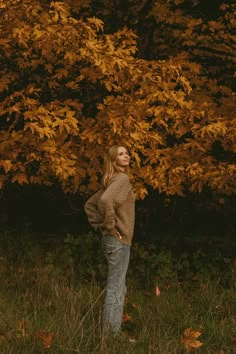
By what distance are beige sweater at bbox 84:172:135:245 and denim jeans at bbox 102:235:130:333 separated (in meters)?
0.07

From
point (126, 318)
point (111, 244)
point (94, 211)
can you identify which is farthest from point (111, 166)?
point (126, 318)

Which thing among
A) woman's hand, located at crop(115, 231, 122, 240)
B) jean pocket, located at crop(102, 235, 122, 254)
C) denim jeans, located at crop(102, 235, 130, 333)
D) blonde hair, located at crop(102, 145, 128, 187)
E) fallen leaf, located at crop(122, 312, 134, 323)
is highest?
blonde hair, located at crop(102, 145, 128, 187)

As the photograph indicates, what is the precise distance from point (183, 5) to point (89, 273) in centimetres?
418

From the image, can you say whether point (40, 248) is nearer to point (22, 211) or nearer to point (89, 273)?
point (89, 273)

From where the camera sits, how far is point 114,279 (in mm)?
4977

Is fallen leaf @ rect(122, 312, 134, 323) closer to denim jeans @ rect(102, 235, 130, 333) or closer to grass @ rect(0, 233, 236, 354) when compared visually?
grass @ rect(0, 233, 236, 354)

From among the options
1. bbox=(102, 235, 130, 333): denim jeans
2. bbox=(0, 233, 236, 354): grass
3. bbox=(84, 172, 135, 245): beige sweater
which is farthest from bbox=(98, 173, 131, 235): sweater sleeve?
bbox=(0, 233, 236, 354): grass

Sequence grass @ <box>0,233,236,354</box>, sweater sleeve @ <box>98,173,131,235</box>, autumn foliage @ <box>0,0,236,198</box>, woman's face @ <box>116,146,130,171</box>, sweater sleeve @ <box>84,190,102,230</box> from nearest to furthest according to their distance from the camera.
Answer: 1. grass @ <box>0,233,236,354</box>
2. sweater sleeve @ <box>98,173,131,235</box>
3. woman's face @ <box>116,146,130,171</box>
4. sweater sleeve @ <box>84,190,102,230</box>
5. autumn foliage @ <box>0,0,236,198</box>

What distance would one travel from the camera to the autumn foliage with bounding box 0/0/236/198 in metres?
5.90

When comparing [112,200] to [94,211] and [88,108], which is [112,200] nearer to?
[94,211]

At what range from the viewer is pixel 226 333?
527cm

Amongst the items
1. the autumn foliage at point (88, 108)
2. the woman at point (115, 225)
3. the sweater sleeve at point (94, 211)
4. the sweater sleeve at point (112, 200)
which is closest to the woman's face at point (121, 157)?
the woman at point (115, 225)

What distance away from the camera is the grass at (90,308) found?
15.3 ft

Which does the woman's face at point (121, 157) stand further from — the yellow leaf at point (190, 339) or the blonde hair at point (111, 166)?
the yellow leaf at point (190, 339)
